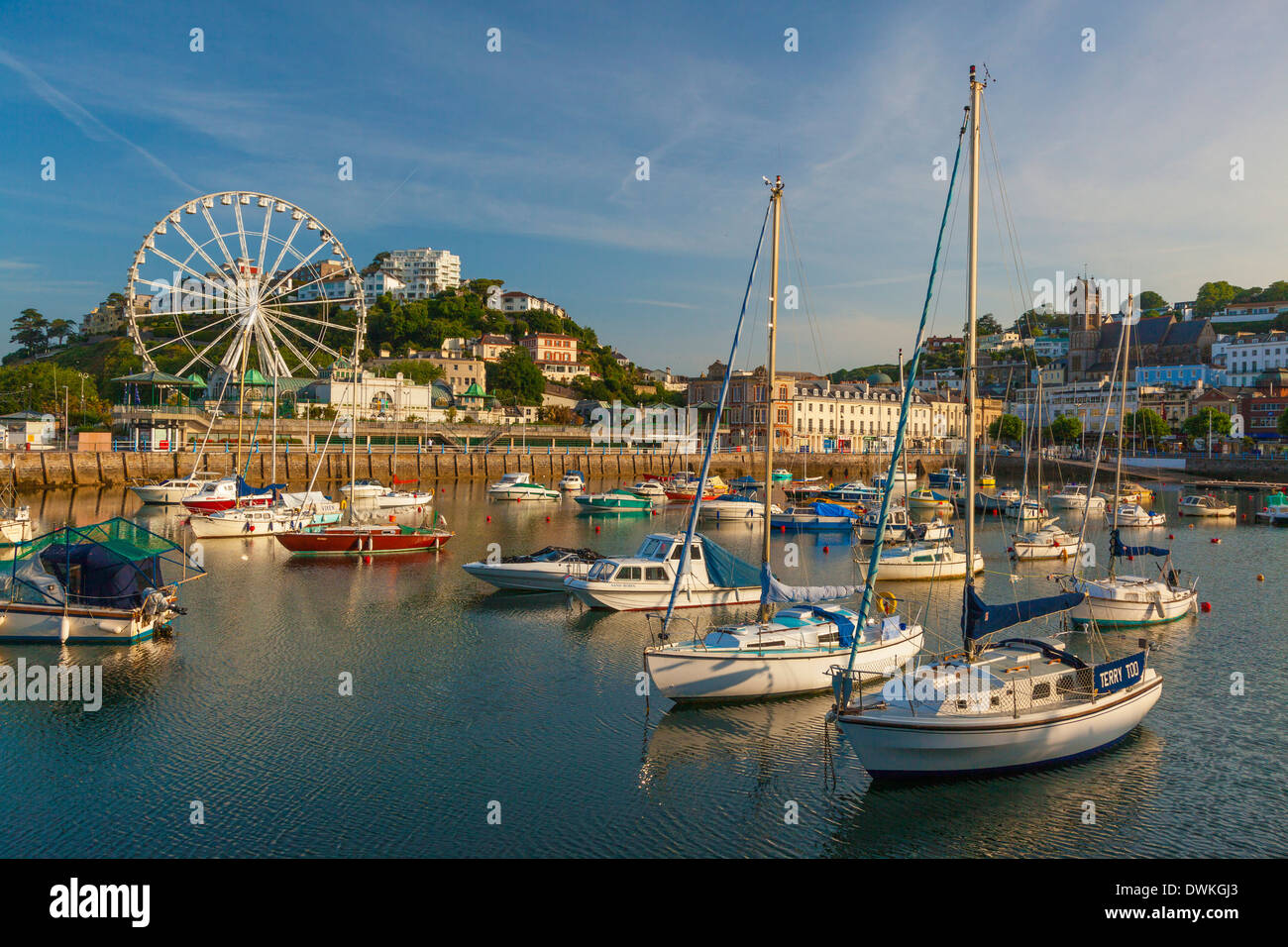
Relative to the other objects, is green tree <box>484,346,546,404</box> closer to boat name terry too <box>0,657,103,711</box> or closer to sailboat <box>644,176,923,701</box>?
boat name terry too <box>0,657,103,711</box>

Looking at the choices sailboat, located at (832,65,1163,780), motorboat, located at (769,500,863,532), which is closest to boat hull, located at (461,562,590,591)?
sailboat, located at (832,65,1163,780)

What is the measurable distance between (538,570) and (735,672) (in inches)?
504

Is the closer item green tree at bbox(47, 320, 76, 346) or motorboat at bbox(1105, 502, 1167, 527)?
motorboat at bbox(1105, 502, 1167, 527)

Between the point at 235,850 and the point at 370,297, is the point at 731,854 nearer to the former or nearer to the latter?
the point at 235,850

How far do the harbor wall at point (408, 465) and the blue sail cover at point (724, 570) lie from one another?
30.1 m

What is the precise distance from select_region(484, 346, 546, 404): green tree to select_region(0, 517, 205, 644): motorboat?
113 metres

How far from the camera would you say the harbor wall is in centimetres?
6862

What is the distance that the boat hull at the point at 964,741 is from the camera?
14.6 m

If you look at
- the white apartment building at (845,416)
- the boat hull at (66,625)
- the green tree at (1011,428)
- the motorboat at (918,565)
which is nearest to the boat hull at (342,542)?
the boat hull at (66,625)

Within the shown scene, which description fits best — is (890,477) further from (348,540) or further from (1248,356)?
(1248,356)

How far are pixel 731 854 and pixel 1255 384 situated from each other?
15378cm
